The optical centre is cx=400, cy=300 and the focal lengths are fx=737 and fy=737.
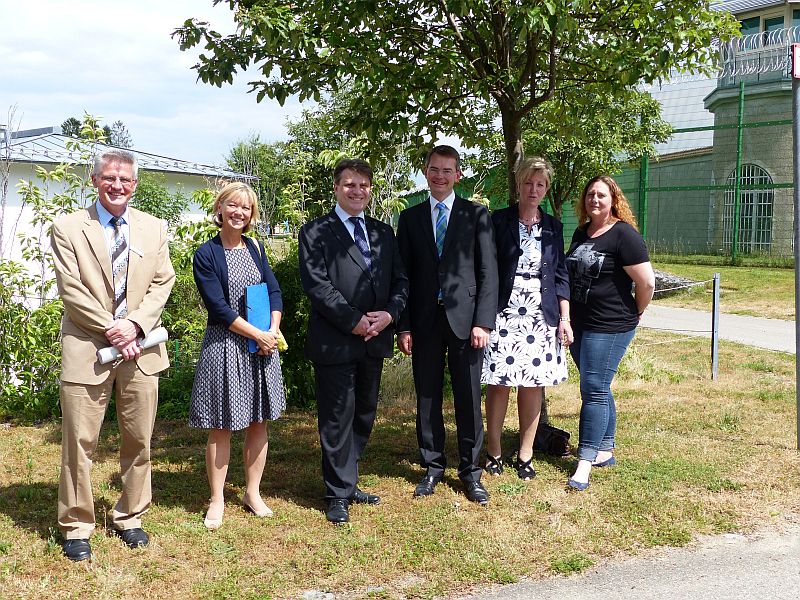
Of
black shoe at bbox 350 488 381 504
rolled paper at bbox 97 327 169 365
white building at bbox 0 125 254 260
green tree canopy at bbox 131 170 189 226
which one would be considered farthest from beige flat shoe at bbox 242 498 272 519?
green tree canopy at bbox 131 170 189 226

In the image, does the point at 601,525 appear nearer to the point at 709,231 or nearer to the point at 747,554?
the point at 747,554

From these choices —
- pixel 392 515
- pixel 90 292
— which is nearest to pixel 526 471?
pixel 392 515

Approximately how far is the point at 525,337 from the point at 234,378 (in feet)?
6.47

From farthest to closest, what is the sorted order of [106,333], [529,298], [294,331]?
[294,331] → [529,298] → [106,333]

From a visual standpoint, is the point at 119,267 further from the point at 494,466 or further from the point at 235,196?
the point at 494,466

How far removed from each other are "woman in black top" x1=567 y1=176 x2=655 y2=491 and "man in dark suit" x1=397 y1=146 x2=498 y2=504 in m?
0.72

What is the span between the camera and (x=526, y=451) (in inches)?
207

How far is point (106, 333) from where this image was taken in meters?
3.86

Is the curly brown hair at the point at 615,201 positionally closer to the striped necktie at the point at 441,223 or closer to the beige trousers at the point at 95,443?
the striped necktie at the point at 441,223

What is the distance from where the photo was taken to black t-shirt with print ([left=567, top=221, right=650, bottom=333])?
5023 mm

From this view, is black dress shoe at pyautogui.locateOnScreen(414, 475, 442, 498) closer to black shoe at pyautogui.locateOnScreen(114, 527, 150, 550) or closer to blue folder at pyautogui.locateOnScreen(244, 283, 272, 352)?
blue folder at pyautogui.locateOnScreen(244, 283, 272, 352)

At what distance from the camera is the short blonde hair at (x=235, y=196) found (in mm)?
4298

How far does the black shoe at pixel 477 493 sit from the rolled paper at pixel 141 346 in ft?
7.07

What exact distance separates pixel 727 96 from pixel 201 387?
67.1 feet
